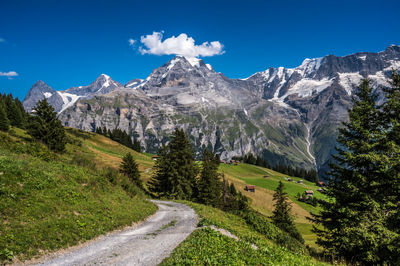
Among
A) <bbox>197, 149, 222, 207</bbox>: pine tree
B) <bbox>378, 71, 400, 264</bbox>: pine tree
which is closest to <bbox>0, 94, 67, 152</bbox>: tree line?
<bbox>197, 149, 222, 207</bbox>: pine tree

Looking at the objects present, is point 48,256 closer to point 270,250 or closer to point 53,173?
point 53,173

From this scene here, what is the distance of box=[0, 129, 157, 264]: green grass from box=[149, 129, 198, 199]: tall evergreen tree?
22693mm

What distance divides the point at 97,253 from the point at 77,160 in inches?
799

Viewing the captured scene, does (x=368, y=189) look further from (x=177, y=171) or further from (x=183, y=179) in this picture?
(x=177, y=171)

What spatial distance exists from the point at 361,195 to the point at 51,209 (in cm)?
2378

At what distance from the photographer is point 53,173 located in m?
19.2

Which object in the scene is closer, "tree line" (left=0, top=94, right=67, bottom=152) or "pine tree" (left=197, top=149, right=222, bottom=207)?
"tree line" (left=0, top=94, right=67, bottom=152)

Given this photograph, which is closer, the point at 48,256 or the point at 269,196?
the point at 48,256

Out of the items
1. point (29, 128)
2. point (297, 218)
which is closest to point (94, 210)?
point (29, 128)

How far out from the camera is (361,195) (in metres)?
19.5

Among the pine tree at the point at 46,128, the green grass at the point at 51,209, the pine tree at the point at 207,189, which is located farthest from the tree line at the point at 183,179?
the green grass at the point at 51,209

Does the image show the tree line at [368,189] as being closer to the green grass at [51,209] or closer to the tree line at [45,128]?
the green grass at [51,209]

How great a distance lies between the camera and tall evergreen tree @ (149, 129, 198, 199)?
152 ft

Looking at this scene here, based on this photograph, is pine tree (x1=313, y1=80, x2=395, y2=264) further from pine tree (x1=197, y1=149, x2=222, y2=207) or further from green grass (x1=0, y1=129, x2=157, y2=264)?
pine tree (x1=197, y1=149, x2=222, y2=207)
